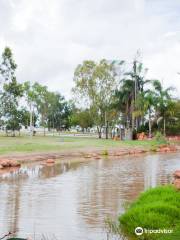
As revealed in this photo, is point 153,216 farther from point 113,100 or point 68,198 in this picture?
point 113,100

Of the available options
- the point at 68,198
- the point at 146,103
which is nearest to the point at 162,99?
the point at 146,103

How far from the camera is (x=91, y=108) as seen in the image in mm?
63094

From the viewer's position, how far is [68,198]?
1373 centimetres

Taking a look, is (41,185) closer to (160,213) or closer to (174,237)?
(160,213)

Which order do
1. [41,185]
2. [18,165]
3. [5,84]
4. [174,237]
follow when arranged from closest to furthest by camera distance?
[174,237] < [41,185] < [18,165] < [5,84]

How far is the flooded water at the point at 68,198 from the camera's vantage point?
982cm

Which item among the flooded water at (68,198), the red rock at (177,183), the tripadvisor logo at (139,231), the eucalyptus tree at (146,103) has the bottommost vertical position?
the flooded water at (68,198)

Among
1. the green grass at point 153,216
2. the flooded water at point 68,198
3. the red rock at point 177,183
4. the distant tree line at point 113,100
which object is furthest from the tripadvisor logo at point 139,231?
the distant tree line at point 113,100

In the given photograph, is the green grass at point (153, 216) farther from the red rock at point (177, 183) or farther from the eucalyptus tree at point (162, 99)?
the eucalyptus tree at point (162, 99)

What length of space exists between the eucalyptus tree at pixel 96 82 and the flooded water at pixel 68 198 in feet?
126

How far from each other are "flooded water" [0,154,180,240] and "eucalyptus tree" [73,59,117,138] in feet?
126

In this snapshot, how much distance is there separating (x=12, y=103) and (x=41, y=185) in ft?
131

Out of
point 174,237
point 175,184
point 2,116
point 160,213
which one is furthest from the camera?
point 2,116

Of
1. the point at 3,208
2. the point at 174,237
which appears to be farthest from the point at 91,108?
the point at 174,237
